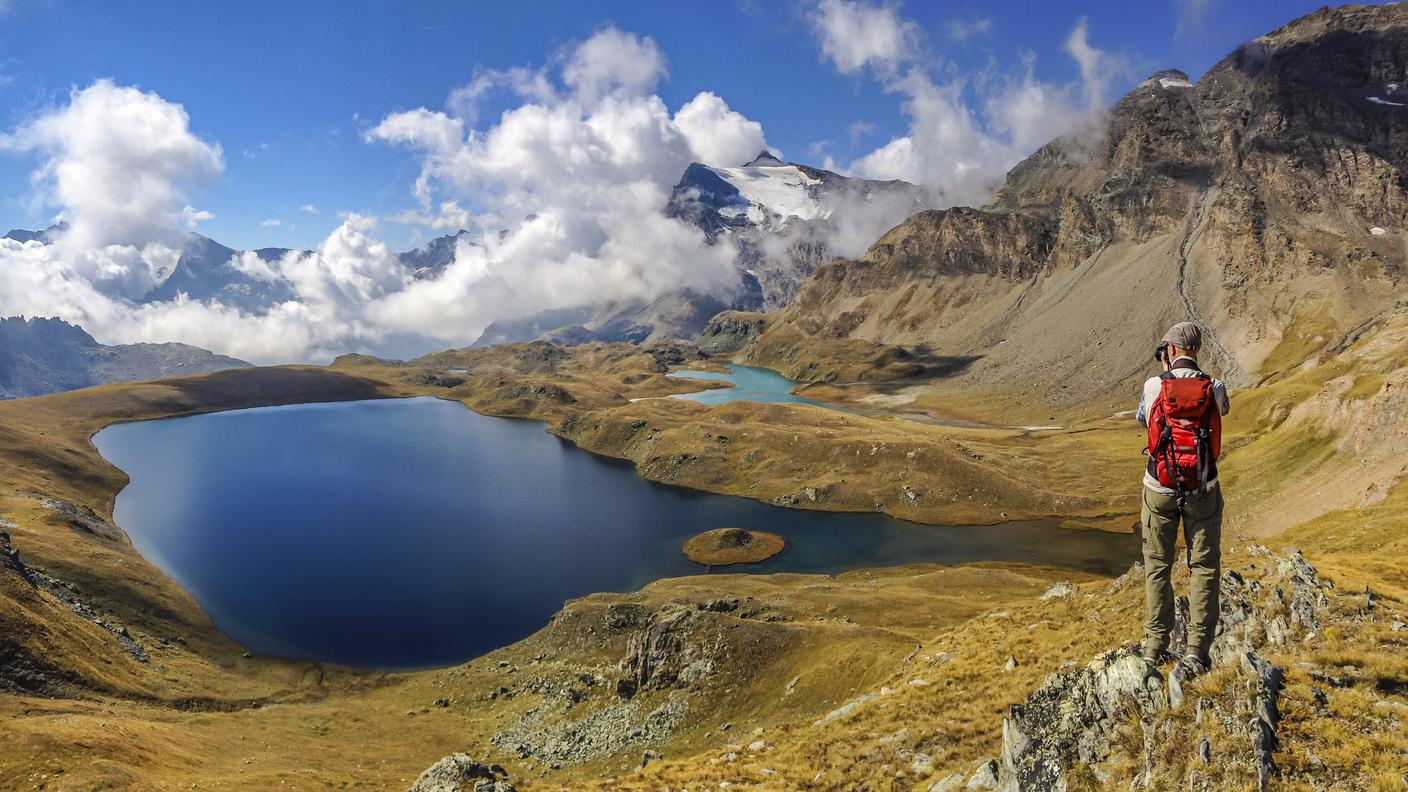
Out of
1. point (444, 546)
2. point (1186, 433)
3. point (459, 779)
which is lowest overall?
point (459, 779)

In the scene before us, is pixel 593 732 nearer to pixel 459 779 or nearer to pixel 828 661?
pixel 828 661

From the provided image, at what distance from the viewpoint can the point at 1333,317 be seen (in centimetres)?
19025

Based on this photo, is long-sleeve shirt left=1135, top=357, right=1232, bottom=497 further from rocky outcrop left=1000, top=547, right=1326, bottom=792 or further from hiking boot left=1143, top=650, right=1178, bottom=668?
hiking boot left=1143, top=650, right=1178, bottom=668

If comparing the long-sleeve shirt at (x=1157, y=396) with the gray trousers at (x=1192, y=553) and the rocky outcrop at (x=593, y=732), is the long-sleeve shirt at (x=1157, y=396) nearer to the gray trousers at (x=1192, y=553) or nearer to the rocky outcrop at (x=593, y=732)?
the gray trousers at (x=1192, y=553)

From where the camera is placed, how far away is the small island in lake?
349 ft

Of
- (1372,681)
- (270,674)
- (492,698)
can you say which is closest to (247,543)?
(270,674)

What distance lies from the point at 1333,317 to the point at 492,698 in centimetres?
23753

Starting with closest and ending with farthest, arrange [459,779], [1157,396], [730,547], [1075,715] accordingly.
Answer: [1157,396] < [1075,715] < [459,779] < [730,547]

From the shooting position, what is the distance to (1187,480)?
499 inches

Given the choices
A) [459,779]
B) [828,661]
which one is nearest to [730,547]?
[828,661]

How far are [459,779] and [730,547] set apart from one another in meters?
79.3

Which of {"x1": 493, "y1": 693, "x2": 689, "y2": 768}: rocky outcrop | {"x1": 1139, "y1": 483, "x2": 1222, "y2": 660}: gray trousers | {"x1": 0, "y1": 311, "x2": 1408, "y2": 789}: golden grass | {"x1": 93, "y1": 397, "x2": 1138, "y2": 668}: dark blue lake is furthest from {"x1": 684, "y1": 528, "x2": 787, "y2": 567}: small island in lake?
{"x1": 1139, "y1": 483, "x2": 1222, "y2": 660}: gray trousers

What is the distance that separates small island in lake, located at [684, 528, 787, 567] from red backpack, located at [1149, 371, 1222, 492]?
95.3 metres

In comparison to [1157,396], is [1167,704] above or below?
below
